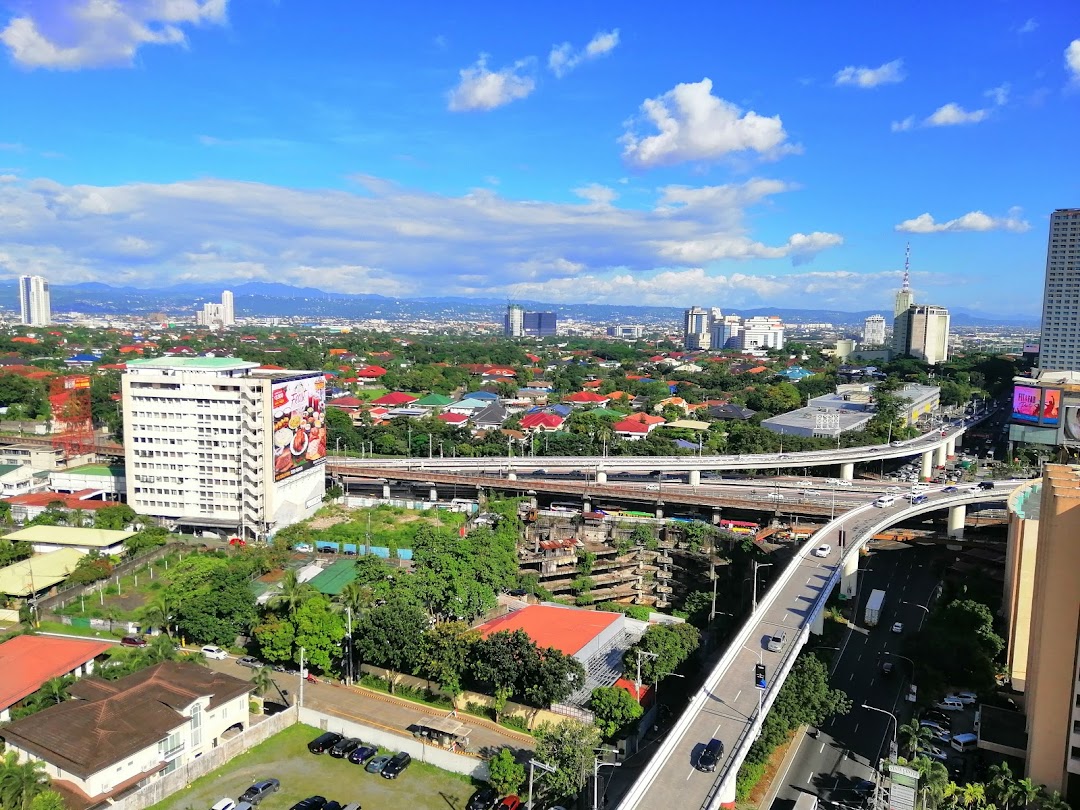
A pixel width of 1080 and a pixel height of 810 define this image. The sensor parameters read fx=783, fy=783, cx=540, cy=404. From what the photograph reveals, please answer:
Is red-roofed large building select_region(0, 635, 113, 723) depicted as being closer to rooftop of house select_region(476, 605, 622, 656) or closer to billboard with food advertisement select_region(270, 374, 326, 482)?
rooftop of house select_region(476, 605, 622, 656)

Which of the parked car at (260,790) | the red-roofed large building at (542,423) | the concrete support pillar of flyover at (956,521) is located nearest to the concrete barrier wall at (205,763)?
the parked car at (260,790)

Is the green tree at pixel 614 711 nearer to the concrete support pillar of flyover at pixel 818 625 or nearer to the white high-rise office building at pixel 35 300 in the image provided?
the concrete support pillar of flyover at pixel 818 625

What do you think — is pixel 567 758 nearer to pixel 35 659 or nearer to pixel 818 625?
pixel 818 625

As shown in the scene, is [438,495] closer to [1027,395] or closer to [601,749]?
[601,749]

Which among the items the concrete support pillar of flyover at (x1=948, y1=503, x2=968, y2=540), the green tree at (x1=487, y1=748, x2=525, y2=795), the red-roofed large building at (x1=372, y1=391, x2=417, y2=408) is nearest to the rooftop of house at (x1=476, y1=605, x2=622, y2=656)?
the green tree at (x1=487, y1=748, x2=525, y2=795)

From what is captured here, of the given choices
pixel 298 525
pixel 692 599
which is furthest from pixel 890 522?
pixel 298 525

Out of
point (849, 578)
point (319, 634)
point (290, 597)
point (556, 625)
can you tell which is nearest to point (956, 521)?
point (849, 578)
